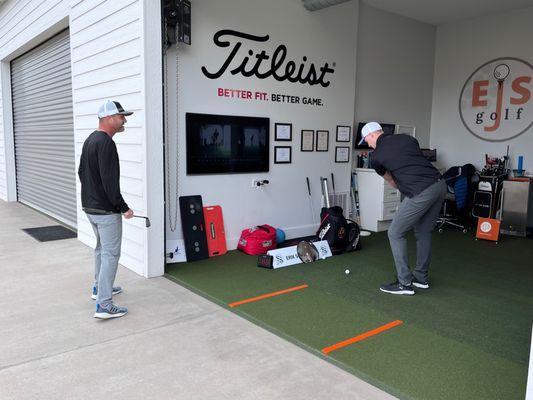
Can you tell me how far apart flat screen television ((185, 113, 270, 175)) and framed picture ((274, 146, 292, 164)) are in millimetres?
181

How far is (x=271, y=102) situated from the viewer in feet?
19.0

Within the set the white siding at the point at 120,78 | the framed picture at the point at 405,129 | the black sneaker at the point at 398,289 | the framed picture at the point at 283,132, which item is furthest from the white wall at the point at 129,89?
the framed picture at the point at 405,129

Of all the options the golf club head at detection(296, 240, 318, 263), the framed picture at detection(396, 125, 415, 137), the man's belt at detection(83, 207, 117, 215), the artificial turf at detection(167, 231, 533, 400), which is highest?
the framed picture at detection(396, 125, 415, 137)

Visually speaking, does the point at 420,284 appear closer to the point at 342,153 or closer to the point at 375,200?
the point at 375,200

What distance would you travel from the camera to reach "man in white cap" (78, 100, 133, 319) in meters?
3.18

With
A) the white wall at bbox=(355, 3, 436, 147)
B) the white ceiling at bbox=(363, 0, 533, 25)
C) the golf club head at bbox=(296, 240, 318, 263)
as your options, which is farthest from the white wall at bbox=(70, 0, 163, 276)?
the white ceiling at bbox=(363, 0, 533, 25)

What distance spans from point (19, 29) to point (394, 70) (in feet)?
22.3

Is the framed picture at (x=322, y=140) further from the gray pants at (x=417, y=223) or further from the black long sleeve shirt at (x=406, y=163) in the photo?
the gray pants at (x=417, y=223)

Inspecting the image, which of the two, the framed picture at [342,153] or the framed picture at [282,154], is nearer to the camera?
the framed picture at [282,154]

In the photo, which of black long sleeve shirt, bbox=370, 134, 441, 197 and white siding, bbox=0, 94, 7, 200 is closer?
black long sleeve shirt, bbox=370, 134, 441, 197

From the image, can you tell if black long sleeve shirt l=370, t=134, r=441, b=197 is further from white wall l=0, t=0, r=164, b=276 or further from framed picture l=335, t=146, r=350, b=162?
framed picture l=335, t=146, r=350, b=162

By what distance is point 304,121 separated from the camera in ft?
20.5

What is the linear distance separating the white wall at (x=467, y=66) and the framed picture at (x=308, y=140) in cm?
345

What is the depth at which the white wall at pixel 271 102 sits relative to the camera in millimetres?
5051
